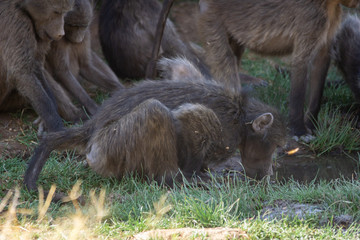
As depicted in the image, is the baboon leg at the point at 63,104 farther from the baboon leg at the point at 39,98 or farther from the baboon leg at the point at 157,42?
the baboon leg at the point at 157,42

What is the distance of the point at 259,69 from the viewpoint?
8.05m

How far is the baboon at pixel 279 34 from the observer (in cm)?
575

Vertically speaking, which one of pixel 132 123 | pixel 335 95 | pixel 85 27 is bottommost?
pixel 335 95

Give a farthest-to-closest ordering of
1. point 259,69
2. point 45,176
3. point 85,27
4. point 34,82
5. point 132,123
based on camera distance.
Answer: point 259,69, point 85,27, point 34,82, point 45,176, point 132,123

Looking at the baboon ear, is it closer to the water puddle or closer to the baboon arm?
the water puddle

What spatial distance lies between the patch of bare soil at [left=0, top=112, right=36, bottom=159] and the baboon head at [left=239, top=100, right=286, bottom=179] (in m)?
1.99

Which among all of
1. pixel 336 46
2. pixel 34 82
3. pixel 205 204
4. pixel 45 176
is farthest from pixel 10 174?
pixel 336 46

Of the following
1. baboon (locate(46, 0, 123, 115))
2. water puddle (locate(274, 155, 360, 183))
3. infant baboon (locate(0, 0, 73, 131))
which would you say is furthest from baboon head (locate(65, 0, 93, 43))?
water puddle (locate(274, 155, 360, 183))

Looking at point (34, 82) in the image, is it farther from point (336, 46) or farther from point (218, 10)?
point (336, 46)

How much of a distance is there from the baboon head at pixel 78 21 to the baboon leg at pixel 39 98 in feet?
2.79

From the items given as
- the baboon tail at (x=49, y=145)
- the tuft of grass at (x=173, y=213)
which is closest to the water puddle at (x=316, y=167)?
the tuft of grass at (x=173, y=213)

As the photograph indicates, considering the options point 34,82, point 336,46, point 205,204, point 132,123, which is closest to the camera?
point 205,204

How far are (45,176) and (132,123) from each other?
35.7 inches

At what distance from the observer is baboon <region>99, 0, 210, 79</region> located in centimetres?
717
